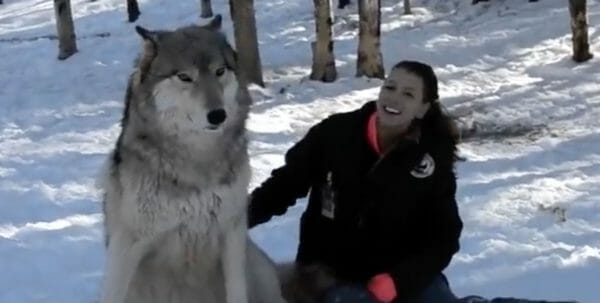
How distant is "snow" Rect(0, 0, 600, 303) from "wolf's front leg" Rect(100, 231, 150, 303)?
7.43 feet

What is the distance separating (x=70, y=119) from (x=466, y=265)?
7.82 meters

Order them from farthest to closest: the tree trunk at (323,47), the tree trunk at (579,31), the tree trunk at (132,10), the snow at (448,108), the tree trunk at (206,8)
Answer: the tree trunk at (132,10)
the tree trunk at (206,8)
the tree trunk at (579,31)
the tree trunk at (323,47)
the snow at (448,108)

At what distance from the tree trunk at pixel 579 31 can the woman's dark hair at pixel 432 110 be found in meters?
12.3

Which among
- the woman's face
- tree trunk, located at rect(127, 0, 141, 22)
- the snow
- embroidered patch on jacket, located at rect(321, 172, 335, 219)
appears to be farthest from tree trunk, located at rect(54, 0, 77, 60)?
the woman's face

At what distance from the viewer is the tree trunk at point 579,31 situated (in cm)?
1670

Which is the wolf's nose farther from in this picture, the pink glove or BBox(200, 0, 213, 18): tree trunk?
BBox(200, 0, 213, 18): tree trunk

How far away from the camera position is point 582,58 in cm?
1705

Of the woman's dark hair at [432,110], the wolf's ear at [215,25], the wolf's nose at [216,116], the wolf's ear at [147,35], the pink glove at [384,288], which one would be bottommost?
the pink glove at [384,288]

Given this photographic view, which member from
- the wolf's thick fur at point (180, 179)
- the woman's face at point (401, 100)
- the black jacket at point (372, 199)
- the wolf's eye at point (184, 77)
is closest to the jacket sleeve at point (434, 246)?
the black jacket at point (372, 199)

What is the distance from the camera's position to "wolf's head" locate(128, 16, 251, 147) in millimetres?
4320

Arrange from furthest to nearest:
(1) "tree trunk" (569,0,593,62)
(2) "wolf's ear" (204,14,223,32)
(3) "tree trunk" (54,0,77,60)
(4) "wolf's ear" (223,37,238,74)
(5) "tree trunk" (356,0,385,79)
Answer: (3) "tree trunk" (54,0,77,60) < (1) "tree trunk" (569,0,593,62) < (5) "tree trunk" (356,0,385,79) < (2) "wolf's ear" (204,14,223,32) < (4) "wolf's ear" (223,37,238,74)

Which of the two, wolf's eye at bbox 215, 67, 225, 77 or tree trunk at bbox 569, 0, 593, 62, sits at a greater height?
wolf's eye at bbox 215, 67, 225, 77

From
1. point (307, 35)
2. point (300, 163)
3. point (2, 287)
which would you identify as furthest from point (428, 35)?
point (300, 163)

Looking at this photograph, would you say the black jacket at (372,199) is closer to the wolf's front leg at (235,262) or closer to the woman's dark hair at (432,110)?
the woman's dark hair at (432,110)
